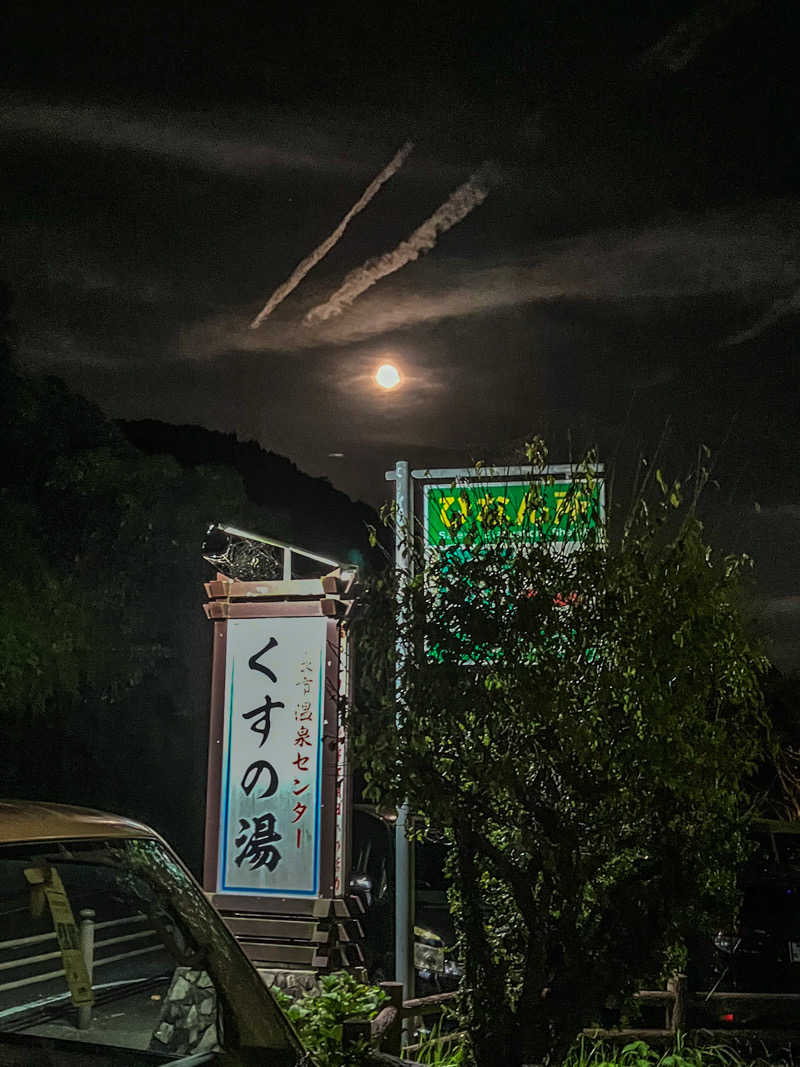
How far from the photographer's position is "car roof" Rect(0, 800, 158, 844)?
232 cm

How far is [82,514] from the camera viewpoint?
14000mm

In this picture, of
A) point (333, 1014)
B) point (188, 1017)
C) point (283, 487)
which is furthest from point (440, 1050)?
point (283, 487)

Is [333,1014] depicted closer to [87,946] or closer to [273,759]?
[273,759]

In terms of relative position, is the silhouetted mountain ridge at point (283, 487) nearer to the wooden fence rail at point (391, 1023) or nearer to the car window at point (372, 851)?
the car window at point (372, 851)

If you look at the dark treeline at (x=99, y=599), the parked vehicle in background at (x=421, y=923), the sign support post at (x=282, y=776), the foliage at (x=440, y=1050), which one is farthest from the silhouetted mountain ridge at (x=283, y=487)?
the foliage at (x=440, y=1050)

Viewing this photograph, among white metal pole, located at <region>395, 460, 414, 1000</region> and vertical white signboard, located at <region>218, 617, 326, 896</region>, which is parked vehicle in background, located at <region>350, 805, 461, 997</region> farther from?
white metal pole, located at <region>395, 460, 414, 1000</region>

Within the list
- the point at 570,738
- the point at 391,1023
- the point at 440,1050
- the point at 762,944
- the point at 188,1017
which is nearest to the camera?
the point at 188,1017

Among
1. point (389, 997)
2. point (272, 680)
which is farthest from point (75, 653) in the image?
point (389, 997)

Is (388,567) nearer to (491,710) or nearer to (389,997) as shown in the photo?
(491,710)

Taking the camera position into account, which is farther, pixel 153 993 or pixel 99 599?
pixel 99 599

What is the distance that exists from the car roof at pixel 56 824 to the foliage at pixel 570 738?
274cm

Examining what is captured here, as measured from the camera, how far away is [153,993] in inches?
119

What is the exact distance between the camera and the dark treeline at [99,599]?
43.4 feet

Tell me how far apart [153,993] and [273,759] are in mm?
4739
